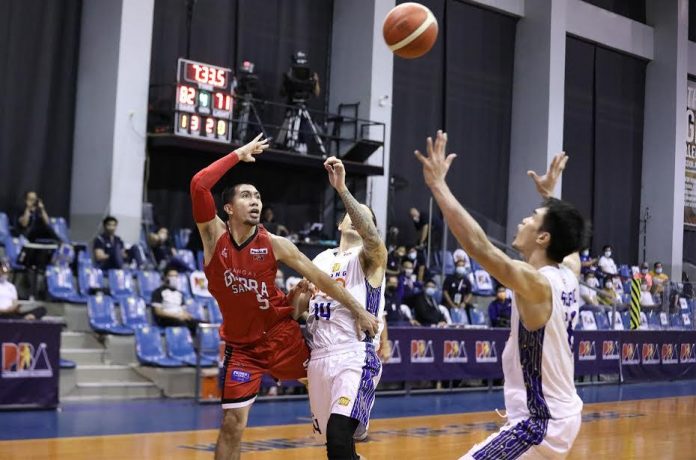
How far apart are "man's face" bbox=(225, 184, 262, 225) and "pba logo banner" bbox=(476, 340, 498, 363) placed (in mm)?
11289

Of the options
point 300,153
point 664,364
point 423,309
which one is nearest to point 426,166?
point 423,309

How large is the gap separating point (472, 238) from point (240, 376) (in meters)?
2.91

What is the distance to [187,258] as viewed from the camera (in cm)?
1823

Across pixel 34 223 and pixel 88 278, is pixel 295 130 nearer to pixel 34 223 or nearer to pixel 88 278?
pixel 34 223

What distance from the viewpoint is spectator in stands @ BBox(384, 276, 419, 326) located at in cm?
1734

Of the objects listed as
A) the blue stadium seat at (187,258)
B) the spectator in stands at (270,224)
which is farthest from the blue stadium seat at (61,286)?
the spectator in stands at (270,224)

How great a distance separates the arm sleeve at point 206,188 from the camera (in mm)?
6773

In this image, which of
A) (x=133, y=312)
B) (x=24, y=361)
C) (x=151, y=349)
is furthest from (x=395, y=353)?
(x=24, y=361)

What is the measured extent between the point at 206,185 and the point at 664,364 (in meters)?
17.8

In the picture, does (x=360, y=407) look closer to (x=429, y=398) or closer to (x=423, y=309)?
(x=429, y=398)

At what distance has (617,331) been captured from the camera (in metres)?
20.6

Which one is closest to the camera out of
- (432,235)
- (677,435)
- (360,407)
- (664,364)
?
(360,407)

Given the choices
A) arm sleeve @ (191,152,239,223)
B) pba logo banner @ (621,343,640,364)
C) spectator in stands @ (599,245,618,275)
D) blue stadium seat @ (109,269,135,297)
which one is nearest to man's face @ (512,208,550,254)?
arm sleeve @ (191,152,239,223)

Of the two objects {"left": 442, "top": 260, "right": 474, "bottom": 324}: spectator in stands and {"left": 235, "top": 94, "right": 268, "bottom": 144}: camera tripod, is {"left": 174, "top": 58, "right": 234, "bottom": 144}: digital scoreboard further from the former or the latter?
{"left": 442, "top": 260, "right": 474, "bottom": 324}: spectator in stands
